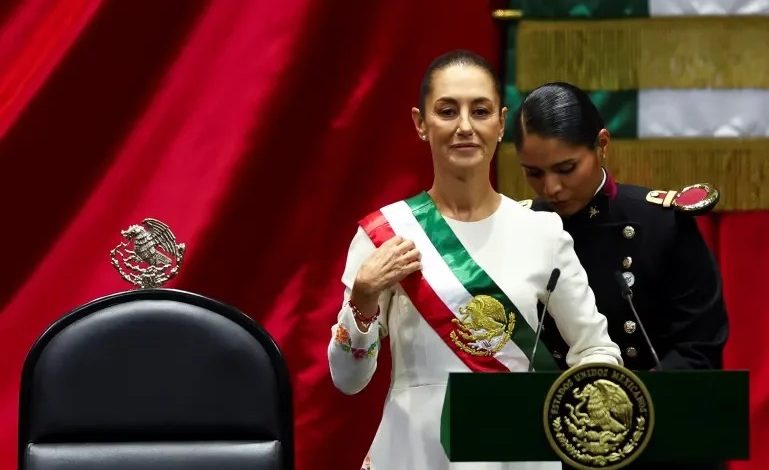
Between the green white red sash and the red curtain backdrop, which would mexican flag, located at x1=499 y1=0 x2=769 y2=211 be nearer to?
the red curtain backdrop

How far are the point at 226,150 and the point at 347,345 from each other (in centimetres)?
102

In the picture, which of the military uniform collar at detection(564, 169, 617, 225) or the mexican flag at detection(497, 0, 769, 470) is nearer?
the military uniform collar at detection(564, 169, 617, 225)

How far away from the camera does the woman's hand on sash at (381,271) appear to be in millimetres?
1556

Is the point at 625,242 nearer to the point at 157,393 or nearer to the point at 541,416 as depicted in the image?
the point at 541,416

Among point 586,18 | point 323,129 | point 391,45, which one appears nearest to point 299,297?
point 323,129

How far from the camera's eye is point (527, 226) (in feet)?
5.46

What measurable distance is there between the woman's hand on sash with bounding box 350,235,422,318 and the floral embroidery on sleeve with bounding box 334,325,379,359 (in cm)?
4

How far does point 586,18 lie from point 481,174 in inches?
37.8

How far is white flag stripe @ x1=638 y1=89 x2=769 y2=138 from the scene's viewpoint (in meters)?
2.54

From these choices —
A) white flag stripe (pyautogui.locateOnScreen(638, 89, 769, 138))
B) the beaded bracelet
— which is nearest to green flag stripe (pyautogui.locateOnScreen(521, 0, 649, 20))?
white flag stripe (pyautogui.locateOnScreen(638, 89, 769, 138))

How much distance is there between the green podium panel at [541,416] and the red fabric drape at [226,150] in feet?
3.74

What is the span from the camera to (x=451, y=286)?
162cm

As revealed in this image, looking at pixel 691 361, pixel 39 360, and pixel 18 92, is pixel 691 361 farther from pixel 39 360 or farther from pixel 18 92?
pixel 18 92

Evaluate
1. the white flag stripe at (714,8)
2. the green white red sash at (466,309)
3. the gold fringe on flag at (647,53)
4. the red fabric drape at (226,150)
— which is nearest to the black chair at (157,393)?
the green white red sash at (466,309)
